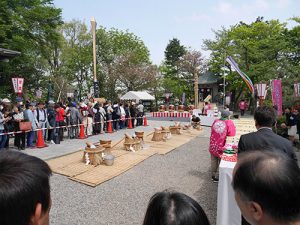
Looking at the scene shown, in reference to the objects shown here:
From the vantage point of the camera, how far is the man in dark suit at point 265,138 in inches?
119

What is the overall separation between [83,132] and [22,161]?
11.1 metres

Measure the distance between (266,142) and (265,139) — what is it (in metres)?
0.04

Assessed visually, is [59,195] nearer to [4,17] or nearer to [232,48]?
[4,17]

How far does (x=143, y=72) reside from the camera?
108 ft

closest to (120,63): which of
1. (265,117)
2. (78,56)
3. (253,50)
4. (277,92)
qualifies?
(78,56)

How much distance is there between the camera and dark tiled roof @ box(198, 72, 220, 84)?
35.8 m

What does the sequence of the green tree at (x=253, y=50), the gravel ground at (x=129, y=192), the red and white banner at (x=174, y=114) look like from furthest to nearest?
1. the green tree at (x=253, y=50)
2. the red and white banner at (x=174, y=114)
3. the gravel ground at (x=129, y=192)

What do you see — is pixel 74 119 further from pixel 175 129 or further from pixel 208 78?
pixel 208 78

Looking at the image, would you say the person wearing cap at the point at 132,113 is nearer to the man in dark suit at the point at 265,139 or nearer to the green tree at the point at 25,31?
the green tree at the point at 25,31

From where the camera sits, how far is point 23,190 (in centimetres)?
99

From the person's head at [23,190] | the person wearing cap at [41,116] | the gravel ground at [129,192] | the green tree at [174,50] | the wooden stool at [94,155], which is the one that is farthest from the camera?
the green tree at [174,50]

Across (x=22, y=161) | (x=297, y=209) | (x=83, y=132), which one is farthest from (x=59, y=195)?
(x=83, y=132)

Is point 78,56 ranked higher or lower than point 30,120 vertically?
higher

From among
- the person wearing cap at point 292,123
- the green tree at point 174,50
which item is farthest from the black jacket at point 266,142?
the green tree at point 174,50
